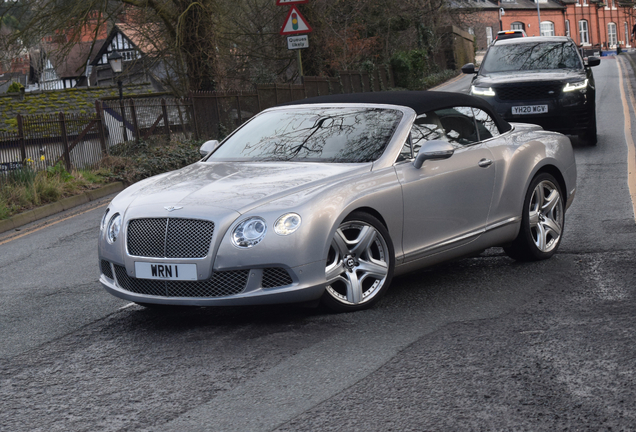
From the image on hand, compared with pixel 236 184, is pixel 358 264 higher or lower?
lower

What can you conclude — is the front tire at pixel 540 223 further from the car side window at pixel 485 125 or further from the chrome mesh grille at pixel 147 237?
the chrome mesh grille at pixel 147 237

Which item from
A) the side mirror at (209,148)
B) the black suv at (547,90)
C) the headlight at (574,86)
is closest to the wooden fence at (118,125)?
the black suv at (547,90)

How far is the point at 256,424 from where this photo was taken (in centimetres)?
365

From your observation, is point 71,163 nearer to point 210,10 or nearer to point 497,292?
point 210,10

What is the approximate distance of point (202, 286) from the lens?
5113mm

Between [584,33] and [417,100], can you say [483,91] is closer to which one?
[417,100]

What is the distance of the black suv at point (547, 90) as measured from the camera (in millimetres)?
14500

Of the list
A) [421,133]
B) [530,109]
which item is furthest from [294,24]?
[421,133]

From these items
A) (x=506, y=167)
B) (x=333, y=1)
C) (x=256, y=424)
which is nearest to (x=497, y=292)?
(x=506, y=167)

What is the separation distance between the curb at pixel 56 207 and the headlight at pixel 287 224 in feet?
27.6

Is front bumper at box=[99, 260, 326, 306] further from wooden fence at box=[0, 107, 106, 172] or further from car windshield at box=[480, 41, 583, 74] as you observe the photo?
car windshield at box=[480, 41, 583, 74]

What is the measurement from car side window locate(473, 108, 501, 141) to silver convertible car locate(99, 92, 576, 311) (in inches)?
0.5

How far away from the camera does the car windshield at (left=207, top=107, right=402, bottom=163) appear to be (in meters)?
6.04

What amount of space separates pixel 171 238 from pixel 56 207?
9.43 m
